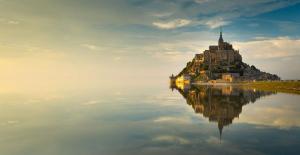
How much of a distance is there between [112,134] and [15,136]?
10125 millimetres

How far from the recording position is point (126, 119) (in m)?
44.4

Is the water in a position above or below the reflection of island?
below

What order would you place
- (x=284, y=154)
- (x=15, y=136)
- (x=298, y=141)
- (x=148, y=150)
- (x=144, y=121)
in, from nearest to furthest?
(x=284, y=154) < (x=148, y=150) < (x=298, y=141) < (x=15, y=136) < (x=144, y=121)

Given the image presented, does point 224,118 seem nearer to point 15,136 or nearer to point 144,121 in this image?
point 144,121

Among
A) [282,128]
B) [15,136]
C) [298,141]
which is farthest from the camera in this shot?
[282,128]

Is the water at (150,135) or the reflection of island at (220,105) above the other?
the reflection of island at (220,105)

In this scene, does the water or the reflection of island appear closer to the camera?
the water

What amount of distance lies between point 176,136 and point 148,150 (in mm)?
6329

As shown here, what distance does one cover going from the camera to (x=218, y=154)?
23859 mm

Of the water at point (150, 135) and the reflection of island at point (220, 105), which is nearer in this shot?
the water at point (150, 135)

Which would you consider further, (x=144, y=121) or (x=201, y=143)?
(x=144, y=121)

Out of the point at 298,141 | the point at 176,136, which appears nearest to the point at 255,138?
the point at 298,141

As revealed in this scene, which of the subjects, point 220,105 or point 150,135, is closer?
point 150,135

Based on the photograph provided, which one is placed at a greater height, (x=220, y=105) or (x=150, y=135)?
(x=220, y=105)
